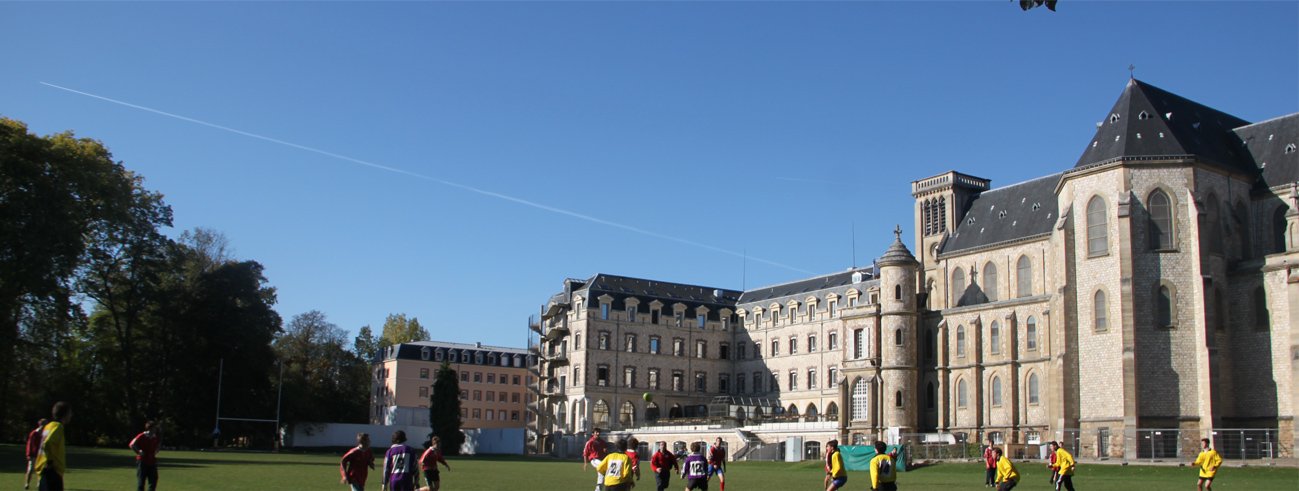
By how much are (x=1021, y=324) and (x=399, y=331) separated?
243 ft

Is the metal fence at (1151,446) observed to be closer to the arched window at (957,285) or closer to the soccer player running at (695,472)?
the arched window at (957,285)

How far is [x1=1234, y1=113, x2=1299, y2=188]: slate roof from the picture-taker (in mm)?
49469

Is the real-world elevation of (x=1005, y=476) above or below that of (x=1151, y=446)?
above

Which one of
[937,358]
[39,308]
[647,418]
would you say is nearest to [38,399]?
[39,308]

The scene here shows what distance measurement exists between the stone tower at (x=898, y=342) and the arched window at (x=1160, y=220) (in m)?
17.6

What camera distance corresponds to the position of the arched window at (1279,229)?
48.8 metres

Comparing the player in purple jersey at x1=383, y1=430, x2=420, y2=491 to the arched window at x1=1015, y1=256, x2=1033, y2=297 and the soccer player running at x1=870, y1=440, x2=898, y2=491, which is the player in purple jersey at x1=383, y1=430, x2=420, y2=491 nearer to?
the soccer player running at x1=870, y1=440, x2=898, y2=491

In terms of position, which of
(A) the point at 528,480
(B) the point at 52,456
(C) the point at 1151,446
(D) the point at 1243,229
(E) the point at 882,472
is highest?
(D) the point at 1243,229

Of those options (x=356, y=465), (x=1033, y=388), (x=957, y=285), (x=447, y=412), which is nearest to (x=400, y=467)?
(x=356, y=465)

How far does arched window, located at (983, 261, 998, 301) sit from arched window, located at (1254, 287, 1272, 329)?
16.6 meters

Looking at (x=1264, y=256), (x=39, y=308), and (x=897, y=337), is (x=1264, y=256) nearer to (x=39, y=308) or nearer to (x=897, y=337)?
(x=897, y=337)

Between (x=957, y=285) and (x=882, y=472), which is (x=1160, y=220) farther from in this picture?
(x=882, y=472)

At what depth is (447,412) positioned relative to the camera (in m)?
75.3

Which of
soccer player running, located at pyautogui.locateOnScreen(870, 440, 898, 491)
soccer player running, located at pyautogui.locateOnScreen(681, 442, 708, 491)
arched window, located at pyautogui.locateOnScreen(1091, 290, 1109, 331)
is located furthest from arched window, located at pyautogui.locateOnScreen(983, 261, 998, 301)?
soccer player running, located at pyautogui.locateOnScreen(870, 440, 898, 491)
